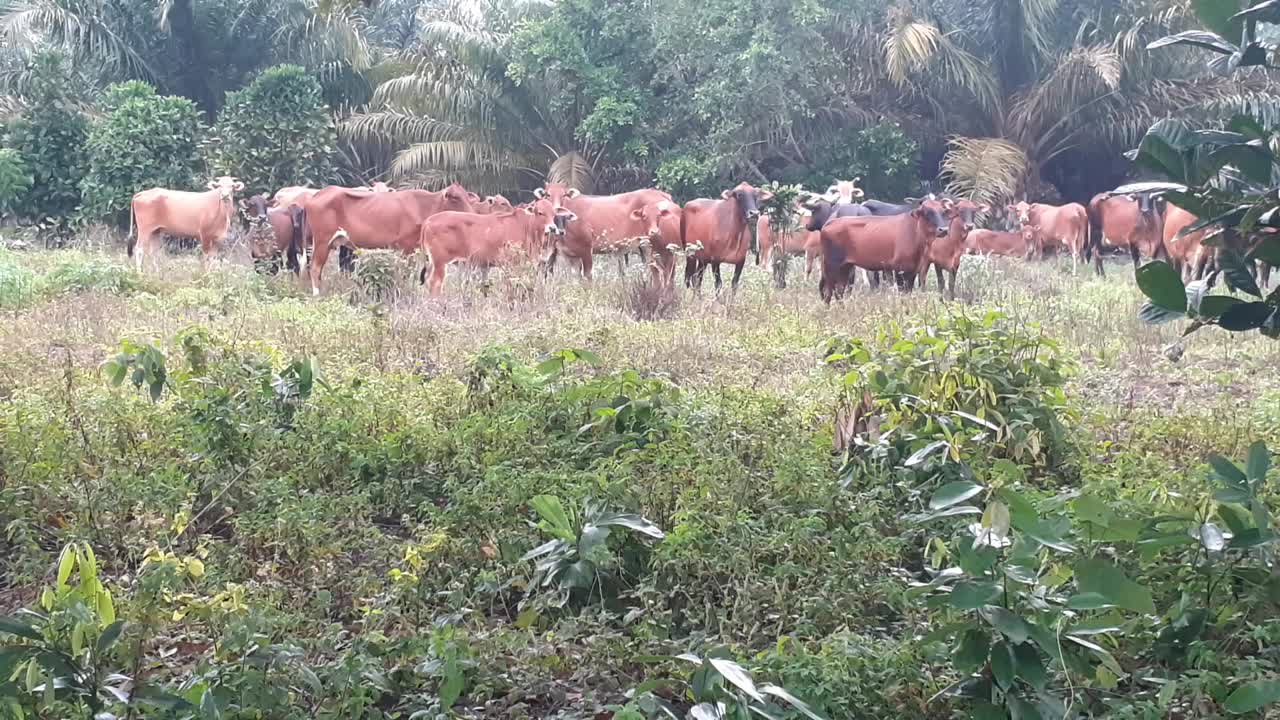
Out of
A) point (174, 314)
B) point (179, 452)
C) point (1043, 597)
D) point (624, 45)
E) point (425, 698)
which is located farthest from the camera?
point (624, 45)

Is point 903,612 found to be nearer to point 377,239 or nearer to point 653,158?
point 377,239

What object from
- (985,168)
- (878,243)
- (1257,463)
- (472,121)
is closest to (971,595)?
(1257,463)

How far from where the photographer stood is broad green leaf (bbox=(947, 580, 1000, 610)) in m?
2.52

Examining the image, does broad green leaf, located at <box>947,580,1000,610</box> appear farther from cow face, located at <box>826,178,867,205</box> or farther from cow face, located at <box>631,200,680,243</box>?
cow face, located at <box>826,178,867,205</box>

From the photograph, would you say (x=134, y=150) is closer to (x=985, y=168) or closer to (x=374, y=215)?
(x=374, y=215)

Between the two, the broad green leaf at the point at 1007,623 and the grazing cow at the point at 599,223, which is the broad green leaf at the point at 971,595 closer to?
the broad green leaf at the point at 1007,623

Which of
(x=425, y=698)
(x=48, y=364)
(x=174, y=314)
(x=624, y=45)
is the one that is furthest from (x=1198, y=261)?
(x=624, y=45)

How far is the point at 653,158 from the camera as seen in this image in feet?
77.9

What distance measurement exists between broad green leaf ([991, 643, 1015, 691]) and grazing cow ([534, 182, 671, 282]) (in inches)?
446

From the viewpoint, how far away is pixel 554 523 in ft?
12.4

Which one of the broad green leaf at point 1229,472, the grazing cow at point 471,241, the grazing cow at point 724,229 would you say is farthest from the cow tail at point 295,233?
the broad green leaf at point 1229,472

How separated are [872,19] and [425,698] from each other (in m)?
22.2

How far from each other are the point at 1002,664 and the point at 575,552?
1524 mm

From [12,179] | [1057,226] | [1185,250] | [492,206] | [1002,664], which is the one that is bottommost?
[1057,226]
